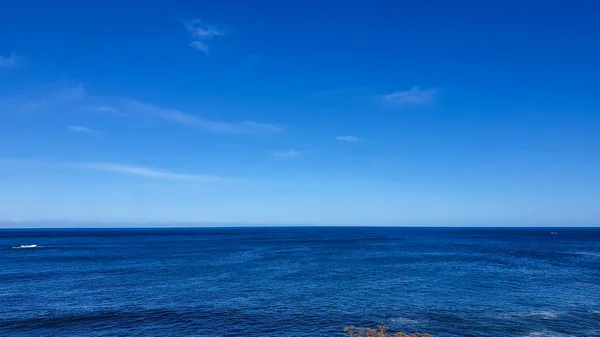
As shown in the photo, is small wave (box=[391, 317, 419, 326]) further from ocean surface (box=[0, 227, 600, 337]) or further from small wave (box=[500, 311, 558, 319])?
small wave (box=[500, 311, 558, 319])

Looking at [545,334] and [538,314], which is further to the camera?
[538,314]

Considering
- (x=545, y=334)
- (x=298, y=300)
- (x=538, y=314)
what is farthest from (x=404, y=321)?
(x=538, y=314)

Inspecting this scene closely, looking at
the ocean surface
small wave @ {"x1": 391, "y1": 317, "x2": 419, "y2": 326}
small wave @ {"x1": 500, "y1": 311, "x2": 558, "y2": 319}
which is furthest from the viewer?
small wave @ {"x1": 500, "y1": 311, "x2": 558, "y2": 319}

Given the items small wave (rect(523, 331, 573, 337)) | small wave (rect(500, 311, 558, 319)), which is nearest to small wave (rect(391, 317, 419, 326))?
small wave (rect(523, 331, 573, 337))

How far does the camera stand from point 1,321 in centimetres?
4119

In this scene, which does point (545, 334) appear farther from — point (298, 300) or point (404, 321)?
point (298, 300)

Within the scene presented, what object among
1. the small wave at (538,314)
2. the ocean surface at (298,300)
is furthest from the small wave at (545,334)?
the small wave at (538,314)

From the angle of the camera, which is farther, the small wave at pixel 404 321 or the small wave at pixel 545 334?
the small wave at pixel 404 321

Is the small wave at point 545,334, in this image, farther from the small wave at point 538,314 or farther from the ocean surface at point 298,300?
the small wave at point 538,314

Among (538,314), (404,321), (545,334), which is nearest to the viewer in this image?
(545,334)

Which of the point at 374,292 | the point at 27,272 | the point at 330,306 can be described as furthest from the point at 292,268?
the point at 27,272

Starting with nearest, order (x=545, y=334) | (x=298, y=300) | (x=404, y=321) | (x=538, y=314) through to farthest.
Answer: (x=545, y=334)
(x=404, y=321)
(x=538, y=314)
(x=298, y=300)

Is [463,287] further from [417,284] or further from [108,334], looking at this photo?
[108,334]

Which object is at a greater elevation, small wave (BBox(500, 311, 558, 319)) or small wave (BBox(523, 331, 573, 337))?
small wave (BBox(500, 311, 558, 319))
